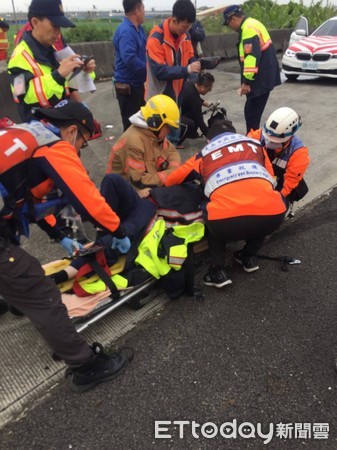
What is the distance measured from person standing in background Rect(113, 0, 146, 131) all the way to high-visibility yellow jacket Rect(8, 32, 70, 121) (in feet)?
4.83

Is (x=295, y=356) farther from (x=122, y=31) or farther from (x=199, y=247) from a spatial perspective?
(x=122, y=31)

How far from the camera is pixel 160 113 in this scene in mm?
3191

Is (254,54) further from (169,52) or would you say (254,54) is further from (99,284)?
(99,284)

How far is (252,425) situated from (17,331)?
5.13ft

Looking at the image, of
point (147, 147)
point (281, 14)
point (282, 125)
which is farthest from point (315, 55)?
point (281, 14)

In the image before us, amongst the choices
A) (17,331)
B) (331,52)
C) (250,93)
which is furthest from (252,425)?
(331,52)

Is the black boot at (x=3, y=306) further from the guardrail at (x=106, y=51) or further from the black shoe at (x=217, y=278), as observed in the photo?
the guardrail at (x=106, y=51)

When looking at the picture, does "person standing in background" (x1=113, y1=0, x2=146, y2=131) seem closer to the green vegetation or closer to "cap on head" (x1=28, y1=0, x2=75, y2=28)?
"cap on head" (x1=28, y1=0, x2=75, y2=28)

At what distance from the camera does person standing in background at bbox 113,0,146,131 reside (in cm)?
424

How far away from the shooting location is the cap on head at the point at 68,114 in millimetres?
2002

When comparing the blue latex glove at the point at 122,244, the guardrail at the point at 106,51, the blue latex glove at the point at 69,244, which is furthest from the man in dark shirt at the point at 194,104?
the blue latex glove at the point at 69,244

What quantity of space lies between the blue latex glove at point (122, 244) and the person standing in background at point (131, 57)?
2.56m

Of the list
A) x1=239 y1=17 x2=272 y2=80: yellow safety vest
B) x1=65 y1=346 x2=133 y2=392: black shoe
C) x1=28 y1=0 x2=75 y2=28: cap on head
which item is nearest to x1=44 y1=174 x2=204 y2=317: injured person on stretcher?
x1=65 y1=346 x2=133 y2=392: black shoe

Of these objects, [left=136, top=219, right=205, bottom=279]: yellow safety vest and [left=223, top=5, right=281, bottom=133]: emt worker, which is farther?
[left=223, top=5, right=281, bottom=133]: emt worker
